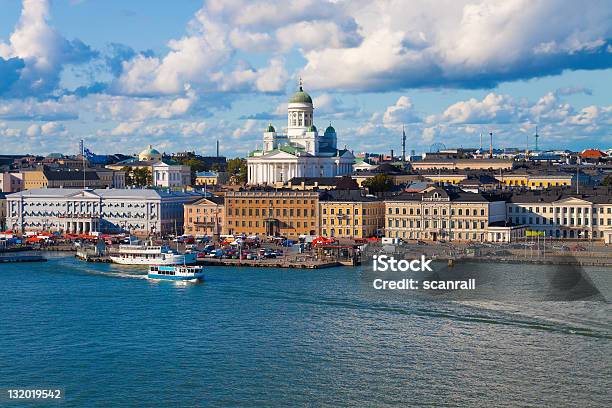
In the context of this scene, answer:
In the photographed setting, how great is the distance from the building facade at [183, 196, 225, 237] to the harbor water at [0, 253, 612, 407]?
16.3 m

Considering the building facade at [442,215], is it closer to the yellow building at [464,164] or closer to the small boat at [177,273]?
the small boat at [177,273]

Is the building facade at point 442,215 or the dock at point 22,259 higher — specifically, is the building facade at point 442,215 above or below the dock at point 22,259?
above

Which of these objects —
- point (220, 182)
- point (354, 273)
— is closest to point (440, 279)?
point (354, 273)

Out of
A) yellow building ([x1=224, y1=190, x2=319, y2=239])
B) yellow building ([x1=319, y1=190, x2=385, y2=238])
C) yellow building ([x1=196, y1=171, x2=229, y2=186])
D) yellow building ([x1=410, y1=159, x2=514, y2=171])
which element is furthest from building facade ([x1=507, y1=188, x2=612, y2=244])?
yellow building ([x1=196, y1=171, x2=229, y2=186])

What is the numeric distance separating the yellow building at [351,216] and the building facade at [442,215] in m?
0.80

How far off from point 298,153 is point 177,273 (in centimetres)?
3495

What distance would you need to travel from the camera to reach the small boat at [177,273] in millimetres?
30938

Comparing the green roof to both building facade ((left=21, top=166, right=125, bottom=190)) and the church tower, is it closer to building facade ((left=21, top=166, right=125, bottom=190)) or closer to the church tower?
the church tower

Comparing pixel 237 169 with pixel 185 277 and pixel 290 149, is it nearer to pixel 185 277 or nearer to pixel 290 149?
pixel 290 149

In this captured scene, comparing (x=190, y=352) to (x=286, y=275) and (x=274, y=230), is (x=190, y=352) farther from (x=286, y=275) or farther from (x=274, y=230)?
(x=274, y=230)

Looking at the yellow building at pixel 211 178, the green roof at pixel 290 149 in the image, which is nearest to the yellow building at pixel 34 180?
the yellow building at pixel 211 178

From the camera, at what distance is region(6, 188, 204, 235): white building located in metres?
47.1

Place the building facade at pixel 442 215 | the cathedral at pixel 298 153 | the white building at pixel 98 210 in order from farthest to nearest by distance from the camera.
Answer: the cathedral at pixel 298 153
the white building at pixel 98 210
the building facade at pixel 442 215

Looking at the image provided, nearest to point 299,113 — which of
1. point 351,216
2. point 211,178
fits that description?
point 211,178
